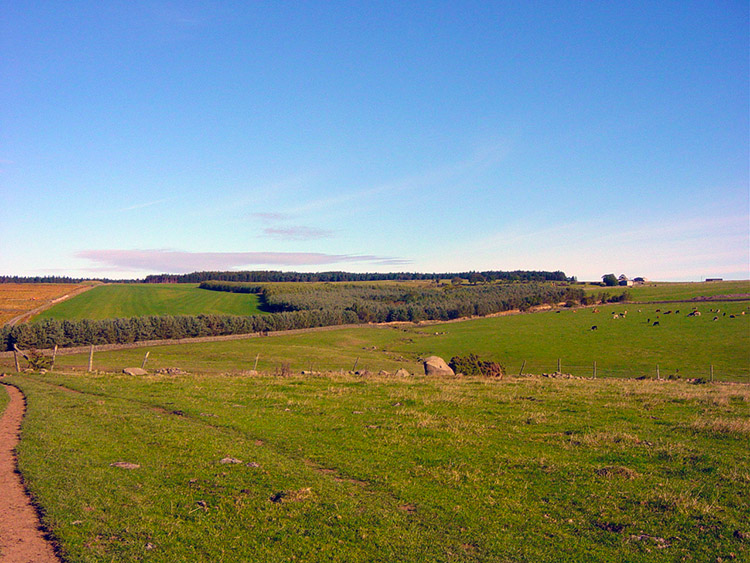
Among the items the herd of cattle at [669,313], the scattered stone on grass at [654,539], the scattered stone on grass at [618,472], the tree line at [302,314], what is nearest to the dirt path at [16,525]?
the scattered stone on grass at [654,539]

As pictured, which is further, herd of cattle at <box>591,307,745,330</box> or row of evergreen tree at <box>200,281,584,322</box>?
row of evergreen tree at <box>200,281,584,322</box>

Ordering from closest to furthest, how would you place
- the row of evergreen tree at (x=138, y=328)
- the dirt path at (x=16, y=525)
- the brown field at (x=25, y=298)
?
1. the dirt path at (x=16, y=525)
2. the row of evergreen tree at (x=138, y=328)
3. the brown field at (x=25, y=298)

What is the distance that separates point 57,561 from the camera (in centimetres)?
789

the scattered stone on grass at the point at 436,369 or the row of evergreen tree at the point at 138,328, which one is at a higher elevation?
the scattered stone on grass at the point at 436,369

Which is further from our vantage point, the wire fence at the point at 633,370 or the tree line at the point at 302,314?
the tree line at the point at 302,314

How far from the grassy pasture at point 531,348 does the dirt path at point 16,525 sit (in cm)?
4328

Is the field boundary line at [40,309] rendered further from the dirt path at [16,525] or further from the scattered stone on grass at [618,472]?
the scattered stone on grass at [618,472]

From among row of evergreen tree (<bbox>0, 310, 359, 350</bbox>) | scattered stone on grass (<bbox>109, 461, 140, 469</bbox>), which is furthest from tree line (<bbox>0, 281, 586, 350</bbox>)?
scattered stone on grass (<bbox>109, 461, 140, 469</bbox>)

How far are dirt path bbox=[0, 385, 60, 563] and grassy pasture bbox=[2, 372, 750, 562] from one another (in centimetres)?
32

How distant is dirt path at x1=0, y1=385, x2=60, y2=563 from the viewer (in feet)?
26.4

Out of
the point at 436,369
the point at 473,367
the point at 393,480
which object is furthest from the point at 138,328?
the point at 393,480

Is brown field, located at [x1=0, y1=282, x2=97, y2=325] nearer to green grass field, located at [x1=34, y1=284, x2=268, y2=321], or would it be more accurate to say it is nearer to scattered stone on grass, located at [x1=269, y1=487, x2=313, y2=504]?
green grass field, located at [x1=34, y1=284, x2=268, y2=321]

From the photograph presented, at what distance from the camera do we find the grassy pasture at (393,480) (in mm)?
8695

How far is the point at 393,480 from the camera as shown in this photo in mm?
12148
